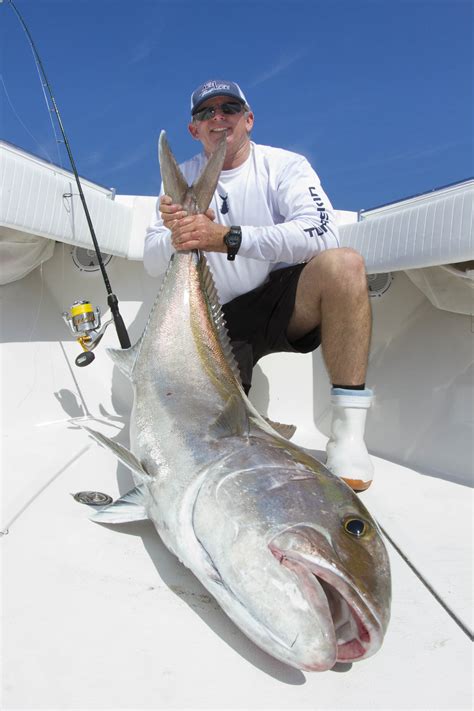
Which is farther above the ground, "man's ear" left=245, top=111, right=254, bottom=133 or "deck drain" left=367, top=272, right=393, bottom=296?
"man's ear" left=245, top=111, right=254, bottom=133

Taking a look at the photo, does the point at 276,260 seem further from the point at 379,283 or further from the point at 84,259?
the point at 84,259

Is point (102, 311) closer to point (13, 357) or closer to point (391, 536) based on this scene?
point (13, 357)

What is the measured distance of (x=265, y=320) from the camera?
100 inches

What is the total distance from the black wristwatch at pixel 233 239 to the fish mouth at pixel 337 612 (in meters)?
1.39

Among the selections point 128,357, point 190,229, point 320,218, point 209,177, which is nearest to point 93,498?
point 128,357

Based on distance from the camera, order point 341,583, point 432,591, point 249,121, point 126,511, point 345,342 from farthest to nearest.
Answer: point 249,121, point 345,342, point 126,511, point 432,591, point 341,583

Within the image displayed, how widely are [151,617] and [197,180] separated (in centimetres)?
159

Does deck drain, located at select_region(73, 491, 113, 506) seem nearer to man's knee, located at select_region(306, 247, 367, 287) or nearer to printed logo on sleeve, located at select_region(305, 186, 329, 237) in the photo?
man's knee, located at select_region(306, 247, 367, 287)

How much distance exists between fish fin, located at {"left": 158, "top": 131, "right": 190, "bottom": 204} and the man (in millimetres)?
50

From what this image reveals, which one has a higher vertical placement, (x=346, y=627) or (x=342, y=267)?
(x=342, y=267)

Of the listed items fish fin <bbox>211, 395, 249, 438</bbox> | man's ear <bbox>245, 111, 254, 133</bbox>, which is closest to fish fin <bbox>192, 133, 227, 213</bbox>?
man's ear <bbox>245, 111, 254, 133</bbox>

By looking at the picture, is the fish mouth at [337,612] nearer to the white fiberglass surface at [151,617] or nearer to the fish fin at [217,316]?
the white fiberglass surface at [151,617]

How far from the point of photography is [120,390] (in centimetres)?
314

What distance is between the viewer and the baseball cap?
2545 millimetres
